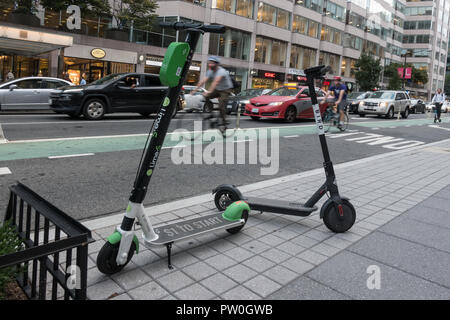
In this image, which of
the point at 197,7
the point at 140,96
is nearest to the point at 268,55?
the point at 197,7

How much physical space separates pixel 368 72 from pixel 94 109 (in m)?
48.4

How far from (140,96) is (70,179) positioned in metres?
9.99

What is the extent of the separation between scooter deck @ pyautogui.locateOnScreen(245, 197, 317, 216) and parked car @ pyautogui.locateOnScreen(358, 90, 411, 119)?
2221cm

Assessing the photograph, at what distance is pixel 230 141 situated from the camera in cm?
1100

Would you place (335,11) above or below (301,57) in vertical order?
above

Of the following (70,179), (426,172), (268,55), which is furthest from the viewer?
(268,55)

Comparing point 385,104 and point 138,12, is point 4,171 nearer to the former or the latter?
point 385,104

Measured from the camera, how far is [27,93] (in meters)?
15.9

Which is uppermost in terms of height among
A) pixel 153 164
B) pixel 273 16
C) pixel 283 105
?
pixel 273 16

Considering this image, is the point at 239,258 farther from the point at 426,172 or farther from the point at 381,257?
the point at 426,172

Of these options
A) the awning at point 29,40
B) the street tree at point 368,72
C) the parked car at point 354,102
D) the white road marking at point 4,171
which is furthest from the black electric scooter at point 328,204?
the street tree at point 368,72

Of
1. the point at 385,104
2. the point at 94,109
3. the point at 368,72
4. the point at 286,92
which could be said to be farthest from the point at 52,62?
the point at 368,72

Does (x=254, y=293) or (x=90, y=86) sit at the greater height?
(x=90, y=86)

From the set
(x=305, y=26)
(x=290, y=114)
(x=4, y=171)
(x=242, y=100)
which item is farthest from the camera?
(x=305, y=26)
